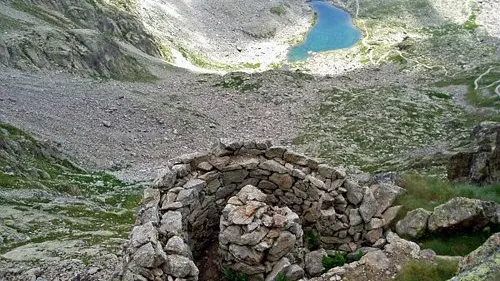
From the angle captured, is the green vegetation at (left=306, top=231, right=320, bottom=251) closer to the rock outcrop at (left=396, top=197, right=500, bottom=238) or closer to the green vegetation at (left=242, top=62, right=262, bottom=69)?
the rock outcrop at (left=396, top=197, right=500, bottom=238)

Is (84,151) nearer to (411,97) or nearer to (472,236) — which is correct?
(472,236)

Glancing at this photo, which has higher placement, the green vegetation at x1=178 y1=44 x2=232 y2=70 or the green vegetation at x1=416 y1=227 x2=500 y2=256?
the green vegetation at x1=416 y1=227 x2=500 y2=256

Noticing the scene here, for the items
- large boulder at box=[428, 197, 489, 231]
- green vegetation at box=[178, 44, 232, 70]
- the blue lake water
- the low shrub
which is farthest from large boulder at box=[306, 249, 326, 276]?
the blue lake water

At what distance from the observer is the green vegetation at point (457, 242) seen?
1945 centimetres

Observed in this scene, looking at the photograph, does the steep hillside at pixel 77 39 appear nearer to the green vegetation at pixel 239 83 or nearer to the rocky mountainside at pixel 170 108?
the rocky mountainside at pixel 170 108

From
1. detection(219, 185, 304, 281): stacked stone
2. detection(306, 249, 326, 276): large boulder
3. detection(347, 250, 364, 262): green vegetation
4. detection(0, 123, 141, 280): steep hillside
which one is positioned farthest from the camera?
detection(0, 123, 141, 280): steep hillside

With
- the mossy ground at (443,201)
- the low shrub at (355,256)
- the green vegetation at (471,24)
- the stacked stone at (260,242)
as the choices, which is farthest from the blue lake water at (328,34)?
the stacked stone at (260,242)

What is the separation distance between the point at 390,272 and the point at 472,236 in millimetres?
4370

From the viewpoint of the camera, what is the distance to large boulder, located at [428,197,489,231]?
1998cm

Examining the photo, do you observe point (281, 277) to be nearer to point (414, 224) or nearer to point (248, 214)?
point (248, 214)

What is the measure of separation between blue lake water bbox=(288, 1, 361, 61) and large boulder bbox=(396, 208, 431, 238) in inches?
3431

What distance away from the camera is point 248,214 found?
19578 mm

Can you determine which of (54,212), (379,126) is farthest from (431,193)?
(379,126)

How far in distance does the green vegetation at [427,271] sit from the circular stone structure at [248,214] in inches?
87.9
